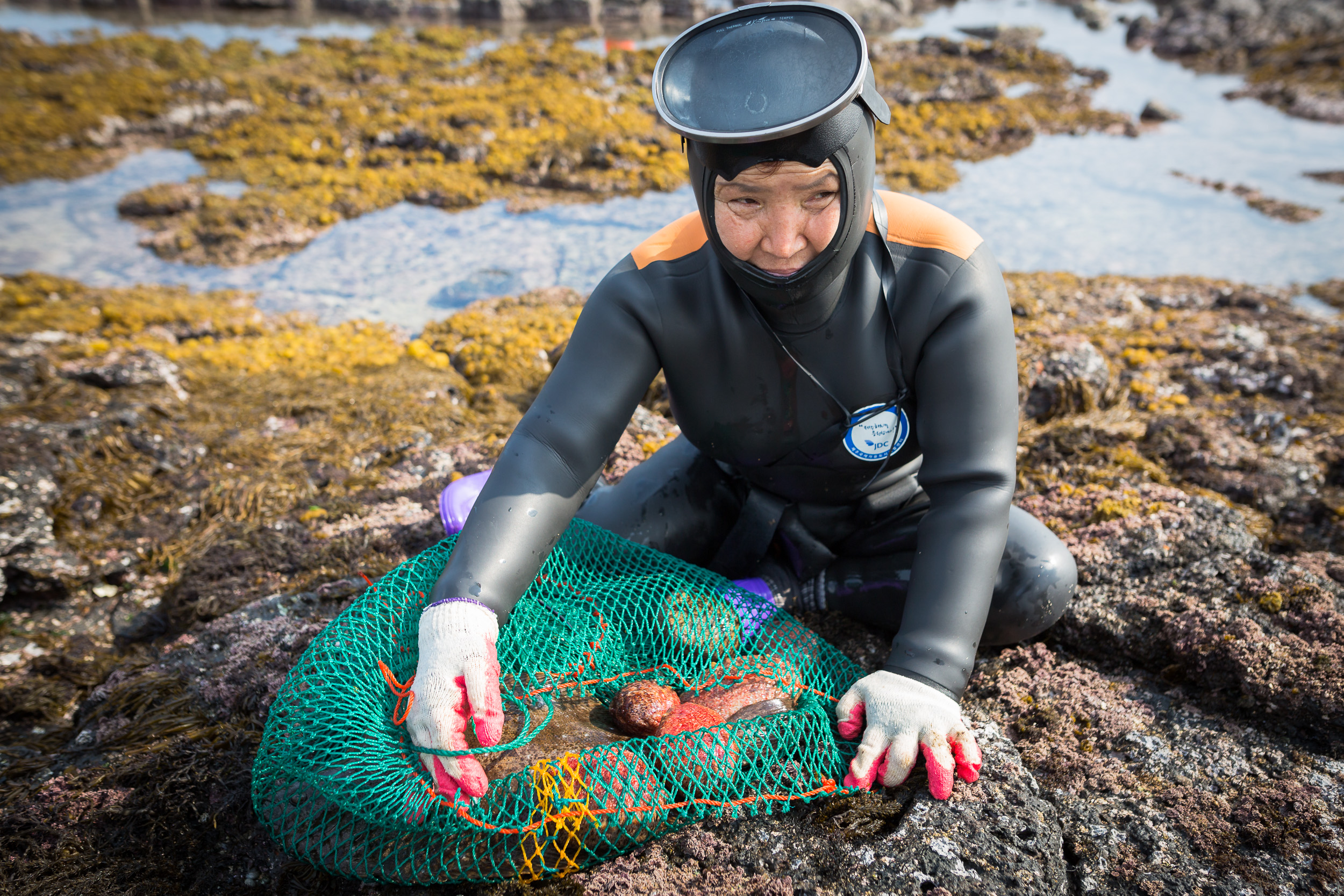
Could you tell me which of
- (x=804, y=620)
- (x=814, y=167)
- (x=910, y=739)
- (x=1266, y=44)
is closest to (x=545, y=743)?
(x=910, y=739)

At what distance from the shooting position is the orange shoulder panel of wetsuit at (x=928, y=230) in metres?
1.94

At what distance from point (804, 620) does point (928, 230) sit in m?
1.27

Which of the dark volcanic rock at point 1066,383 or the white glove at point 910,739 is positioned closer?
the white glove at point 910,739

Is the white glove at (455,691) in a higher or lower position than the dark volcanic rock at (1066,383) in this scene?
higher

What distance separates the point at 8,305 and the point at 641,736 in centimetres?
695

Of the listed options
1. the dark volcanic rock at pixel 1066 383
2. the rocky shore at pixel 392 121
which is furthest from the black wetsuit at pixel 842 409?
the rocky shore at pixel 392 121

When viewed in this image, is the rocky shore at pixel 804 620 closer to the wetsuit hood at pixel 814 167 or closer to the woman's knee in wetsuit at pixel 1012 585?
the woman's knee in wetsuit at pixel 1012 585

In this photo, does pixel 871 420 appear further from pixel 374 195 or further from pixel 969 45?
pixel 969 45

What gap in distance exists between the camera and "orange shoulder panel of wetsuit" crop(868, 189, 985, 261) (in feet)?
6.36

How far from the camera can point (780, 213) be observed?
5.66 feet

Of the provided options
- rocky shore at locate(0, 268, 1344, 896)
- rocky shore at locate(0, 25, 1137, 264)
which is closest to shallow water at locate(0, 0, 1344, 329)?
rocky shore at locate(0, 25, 1137, 264)

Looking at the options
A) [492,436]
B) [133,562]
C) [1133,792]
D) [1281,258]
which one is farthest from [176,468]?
[1281,258]

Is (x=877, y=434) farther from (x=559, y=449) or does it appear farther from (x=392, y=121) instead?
(x=392, y=121)

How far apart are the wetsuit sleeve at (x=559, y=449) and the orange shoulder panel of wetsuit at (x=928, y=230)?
26.6 inches
